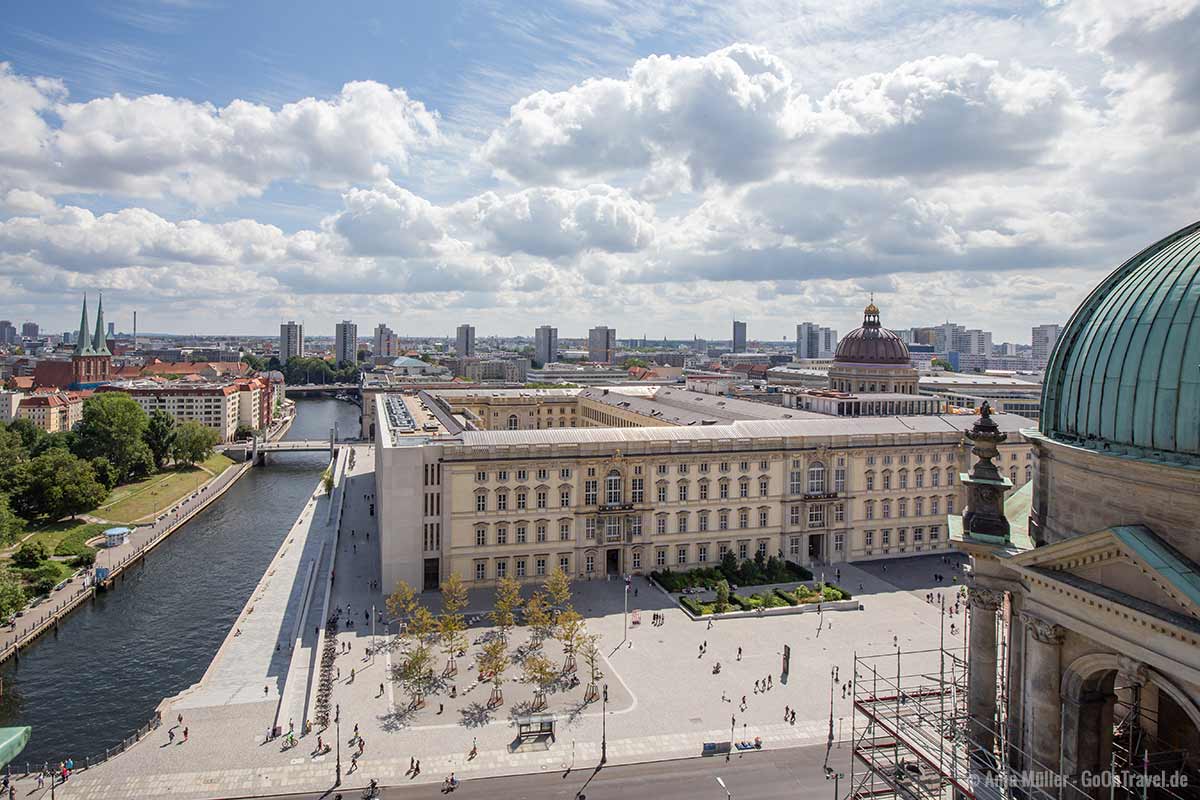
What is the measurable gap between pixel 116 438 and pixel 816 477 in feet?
379

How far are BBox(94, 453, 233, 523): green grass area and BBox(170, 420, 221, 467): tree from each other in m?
2.47

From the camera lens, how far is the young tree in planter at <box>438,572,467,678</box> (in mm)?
60344

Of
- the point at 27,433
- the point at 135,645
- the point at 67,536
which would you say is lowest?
the point at 135,645

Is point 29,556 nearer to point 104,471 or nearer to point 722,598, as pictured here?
point 104,471

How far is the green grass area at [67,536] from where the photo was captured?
94.2 meters

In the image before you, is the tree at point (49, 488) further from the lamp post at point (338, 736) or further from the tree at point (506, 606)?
the lamp post at point (338, 736)

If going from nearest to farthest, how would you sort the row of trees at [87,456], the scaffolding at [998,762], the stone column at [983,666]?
the scaffolding at [998,762] → the stone column at [983,666] → the row of trees at [87,456]

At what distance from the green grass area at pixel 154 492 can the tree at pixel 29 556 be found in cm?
2649

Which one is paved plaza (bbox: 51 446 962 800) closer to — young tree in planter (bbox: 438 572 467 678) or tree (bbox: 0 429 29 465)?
young tree in planter (bbox: 438 572 467 678)

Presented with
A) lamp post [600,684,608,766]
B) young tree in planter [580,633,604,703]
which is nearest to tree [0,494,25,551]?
young tree in planter [580,633,604,703]

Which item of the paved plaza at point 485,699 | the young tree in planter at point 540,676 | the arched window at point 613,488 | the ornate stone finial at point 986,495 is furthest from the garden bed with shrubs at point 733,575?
the ornate stone finial at point 986,495

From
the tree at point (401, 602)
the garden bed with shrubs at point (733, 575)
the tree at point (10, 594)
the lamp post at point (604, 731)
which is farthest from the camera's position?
the garden bed with shrubs at point (733, 575)

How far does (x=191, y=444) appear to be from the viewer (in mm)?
156000

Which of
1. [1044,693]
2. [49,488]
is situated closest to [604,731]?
[1044,693]
